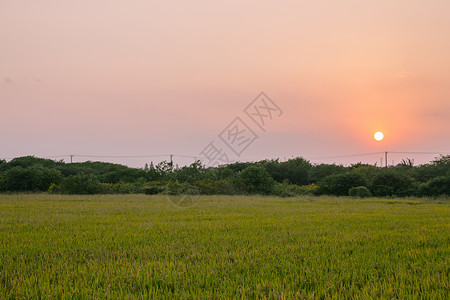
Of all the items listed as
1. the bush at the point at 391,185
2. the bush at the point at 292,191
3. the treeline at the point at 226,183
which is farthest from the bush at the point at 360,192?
the bush at the point at 292,191

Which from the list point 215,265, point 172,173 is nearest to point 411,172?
point 172,173

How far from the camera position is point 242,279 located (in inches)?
177

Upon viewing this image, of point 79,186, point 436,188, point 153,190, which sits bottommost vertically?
point 153,190

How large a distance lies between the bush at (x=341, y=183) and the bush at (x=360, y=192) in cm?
192

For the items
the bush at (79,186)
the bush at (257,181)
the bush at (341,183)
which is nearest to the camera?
the bush at (79,186)

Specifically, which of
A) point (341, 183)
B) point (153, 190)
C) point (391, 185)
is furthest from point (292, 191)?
point (153, 190)

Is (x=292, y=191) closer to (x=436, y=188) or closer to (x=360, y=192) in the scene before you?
(x=360, y=192)

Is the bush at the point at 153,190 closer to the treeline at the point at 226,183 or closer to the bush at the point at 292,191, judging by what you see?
the treeline at the point at 226,183

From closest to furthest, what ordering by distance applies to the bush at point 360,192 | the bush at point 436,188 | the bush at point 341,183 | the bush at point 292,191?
the bush at point 436,188 < the bush at point 360,192 < the bush at point 292,191 < the bush at point 341,183

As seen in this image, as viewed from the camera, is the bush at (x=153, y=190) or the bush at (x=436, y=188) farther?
the bush at (x=153, y=190)

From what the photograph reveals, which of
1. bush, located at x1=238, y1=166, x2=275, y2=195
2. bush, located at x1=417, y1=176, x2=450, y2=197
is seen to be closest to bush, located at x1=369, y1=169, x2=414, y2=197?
bush, located at x1=417, y1=176, x2=450, y2=197

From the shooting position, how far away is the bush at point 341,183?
34.9m

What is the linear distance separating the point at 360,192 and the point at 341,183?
11.0ft

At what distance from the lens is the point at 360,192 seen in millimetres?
31781
